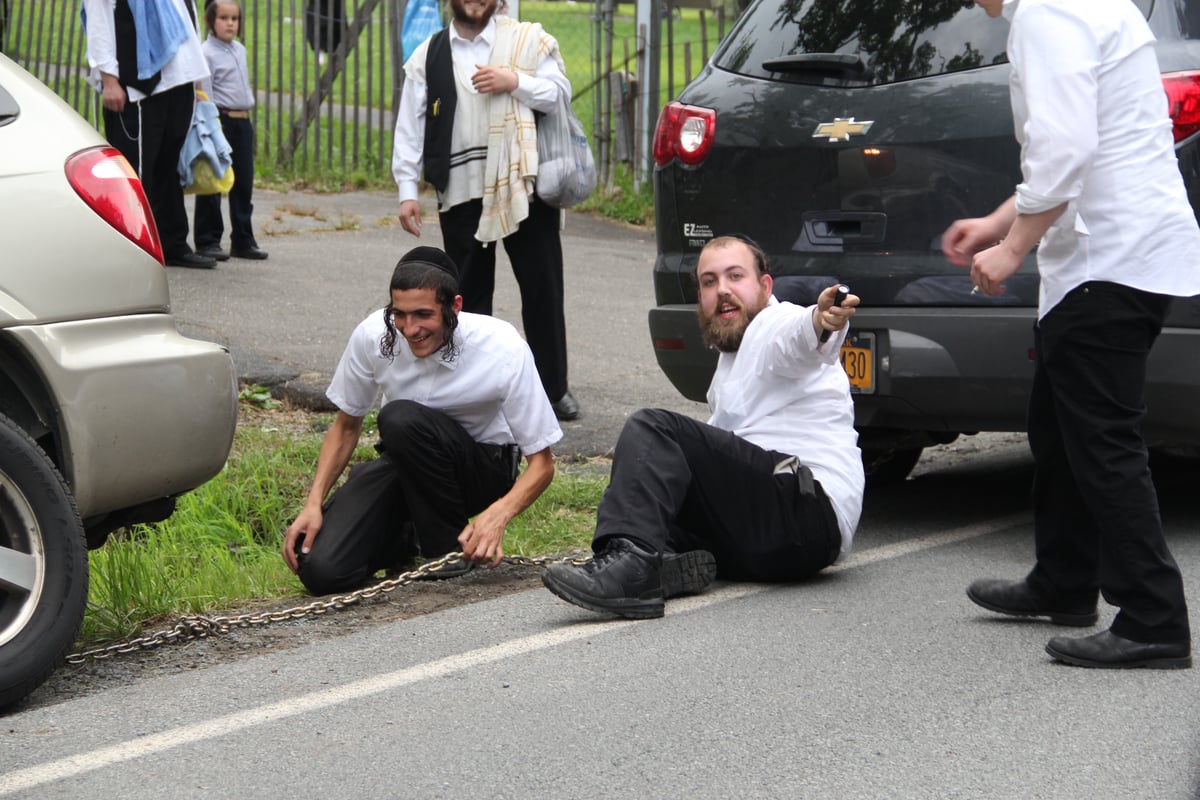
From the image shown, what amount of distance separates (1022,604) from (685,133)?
2021 mm

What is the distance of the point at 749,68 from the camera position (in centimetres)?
546

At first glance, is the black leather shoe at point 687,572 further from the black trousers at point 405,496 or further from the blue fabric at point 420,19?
the blue fabric at point 420,19

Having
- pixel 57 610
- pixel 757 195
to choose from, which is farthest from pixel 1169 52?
pixel 57 610

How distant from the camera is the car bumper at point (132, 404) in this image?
3.81 meters

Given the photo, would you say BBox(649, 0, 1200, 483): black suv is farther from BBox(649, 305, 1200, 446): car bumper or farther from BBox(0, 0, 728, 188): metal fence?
BBox(0, 0, 728, 188): metal fence

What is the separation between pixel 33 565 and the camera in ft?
12.2

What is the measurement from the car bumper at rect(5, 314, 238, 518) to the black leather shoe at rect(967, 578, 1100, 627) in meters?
1.97

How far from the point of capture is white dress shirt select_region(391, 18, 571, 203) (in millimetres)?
6730

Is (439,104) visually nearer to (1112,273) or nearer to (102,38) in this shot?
(102,38)

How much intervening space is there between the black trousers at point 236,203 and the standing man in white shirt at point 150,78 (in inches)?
25.8

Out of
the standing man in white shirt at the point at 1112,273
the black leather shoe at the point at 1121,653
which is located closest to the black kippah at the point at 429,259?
the standing man in white shirt at the point at 1112,273

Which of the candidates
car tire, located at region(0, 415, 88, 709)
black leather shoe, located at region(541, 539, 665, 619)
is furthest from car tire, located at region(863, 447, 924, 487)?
car tire, located at region(0, 415, 88, 709)

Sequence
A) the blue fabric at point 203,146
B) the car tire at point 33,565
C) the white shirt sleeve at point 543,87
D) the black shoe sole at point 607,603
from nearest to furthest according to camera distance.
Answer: the car tire at point 33,565 → the black shoe sole at point 607,603 → the white shirt sleeve at point 543,87 → the blue fabric at point 203,146

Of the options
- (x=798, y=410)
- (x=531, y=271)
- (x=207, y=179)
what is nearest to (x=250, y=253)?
(x=207, y=179)
